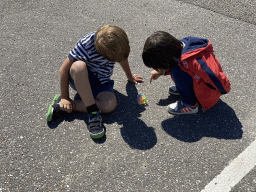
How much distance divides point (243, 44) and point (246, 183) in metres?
2.05

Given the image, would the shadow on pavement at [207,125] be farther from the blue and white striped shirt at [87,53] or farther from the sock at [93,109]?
the blue and white striped shirt at [87,53]

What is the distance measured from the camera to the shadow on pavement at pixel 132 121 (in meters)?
2.29

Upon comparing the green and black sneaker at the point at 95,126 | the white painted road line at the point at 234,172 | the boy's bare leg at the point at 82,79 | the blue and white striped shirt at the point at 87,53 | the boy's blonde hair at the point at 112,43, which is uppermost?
the boy's blonde hair at the point at 112,43

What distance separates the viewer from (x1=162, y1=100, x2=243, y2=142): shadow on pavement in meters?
2.30

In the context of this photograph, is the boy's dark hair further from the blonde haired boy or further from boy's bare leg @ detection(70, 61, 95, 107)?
boy's bare leg @ detection(70, 61, 95, 107)

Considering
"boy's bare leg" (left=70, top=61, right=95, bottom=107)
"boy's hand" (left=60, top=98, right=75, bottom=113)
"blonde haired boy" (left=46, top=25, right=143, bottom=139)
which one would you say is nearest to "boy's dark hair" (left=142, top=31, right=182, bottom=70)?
"blonde haired boy" (left=46, top=25, right=143, bottom=139)

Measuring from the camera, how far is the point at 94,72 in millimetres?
2496

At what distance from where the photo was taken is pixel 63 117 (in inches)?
100

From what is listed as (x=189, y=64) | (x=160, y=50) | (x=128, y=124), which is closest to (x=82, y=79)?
(x=128, y=124)

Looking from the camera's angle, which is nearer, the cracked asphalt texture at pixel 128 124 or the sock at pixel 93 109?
the cracked asphalt texture at pixel 128 124

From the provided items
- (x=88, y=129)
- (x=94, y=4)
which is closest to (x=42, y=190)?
(x=88, y=129)

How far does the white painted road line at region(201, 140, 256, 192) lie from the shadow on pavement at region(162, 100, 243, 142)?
0.68ft

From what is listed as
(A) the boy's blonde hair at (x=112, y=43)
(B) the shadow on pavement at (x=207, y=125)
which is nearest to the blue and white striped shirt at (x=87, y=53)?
(A) the boy's blonde hair at (x=112, y=43)

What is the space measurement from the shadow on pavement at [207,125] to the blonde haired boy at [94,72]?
2.19ft
